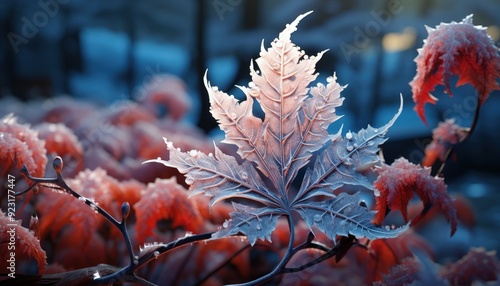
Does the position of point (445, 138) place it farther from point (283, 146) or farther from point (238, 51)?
point (238, 51)

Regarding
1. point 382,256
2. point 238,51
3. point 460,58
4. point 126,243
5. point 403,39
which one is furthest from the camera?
point 238,51

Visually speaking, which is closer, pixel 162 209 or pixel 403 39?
pixel 162 209

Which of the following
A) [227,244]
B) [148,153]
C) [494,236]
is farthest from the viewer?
[494,236]

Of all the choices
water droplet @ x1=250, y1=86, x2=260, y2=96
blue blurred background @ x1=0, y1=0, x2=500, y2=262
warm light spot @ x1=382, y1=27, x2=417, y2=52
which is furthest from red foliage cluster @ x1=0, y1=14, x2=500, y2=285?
warm light spot @ x1=382, y1=27, x2=417, y2=52

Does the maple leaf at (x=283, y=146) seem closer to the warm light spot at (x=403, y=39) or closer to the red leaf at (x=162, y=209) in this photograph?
the red leaf at (x=162, y=209)

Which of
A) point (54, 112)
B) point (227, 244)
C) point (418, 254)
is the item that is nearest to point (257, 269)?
point (227, 244)

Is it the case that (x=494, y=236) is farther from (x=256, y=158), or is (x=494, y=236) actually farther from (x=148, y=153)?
(x=256, y=158)

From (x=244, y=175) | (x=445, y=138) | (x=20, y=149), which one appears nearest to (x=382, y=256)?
(x=445, y=138)
